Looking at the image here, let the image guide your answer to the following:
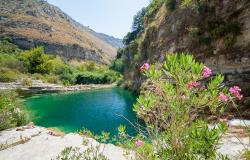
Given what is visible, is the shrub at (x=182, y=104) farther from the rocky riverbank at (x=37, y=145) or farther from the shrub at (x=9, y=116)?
the shrub at (x=9, y=116)

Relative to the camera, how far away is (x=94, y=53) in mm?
136875

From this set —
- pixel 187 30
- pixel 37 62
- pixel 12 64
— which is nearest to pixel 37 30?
pixel 37 62

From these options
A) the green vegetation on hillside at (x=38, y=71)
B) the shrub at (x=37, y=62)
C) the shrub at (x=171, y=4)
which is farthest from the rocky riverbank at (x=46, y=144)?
the shrub at (x=37, y=62)

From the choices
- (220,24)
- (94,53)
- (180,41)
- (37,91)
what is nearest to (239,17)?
(220,24)

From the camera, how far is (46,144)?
11211 millimetres

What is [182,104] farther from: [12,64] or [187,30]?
[12,64]

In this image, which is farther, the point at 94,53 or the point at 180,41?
the point at 94,53

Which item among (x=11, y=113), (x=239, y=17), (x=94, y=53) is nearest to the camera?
(x=11, y=113)

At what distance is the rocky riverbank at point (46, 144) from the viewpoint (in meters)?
8.10

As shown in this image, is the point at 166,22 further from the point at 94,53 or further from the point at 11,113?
the point at 94,53

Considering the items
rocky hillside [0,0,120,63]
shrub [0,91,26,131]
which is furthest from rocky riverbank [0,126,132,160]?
rocky hillside [0,0,120,63]

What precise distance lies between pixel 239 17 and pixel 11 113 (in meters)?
17.8

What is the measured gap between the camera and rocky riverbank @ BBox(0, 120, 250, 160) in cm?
810

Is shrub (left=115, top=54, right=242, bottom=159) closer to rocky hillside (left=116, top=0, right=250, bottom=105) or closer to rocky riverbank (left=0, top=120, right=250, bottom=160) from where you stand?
rocky riverbank (left=0, top=120, right=250, bottom=160)
